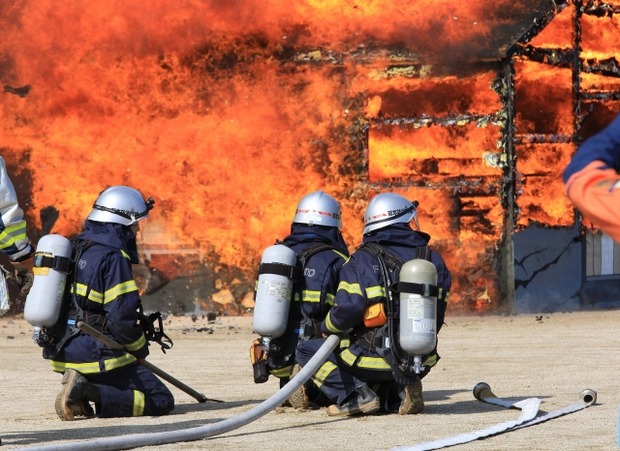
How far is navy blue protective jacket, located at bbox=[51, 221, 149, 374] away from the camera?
8078 millimetres

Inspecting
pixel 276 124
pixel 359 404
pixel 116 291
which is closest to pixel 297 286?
pixel 359 404

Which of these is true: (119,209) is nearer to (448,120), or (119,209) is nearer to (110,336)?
(110,336)

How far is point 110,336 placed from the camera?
26.7ft

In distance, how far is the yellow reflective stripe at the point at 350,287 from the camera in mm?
7797

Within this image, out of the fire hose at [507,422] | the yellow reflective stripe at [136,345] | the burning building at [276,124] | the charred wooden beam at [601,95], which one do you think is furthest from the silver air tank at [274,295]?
the charred wooden beam at [601,95]

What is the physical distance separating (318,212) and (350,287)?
1068 mm

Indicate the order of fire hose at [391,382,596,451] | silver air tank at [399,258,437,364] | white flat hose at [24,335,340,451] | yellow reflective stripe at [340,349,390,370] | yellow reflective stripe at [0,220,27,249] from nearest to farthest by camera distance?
1. white flat hose at [24,335,340,451]
2. fire hose at [391,382,596,451]
3. yellow reflective stripe at [0,220,27,249]
4. silver air tank at [399,258,437,364]
5. yellow reflective stripe at [340,349,390,370]

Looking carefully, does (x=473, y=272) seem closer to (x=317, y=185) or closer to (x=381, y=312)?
(x=317, y=185)

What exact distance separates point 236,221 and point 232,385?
241 inches

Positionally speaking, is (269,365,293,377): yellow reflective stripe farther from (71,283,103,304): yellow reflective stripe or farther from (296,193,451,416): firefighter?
(71,283,103,304): yellow reflective stripe

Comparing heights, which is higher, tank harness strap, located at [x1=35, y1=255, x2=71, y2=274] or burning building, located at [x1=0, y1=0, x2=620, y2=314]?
burning building, located at [x1=0, y1=0, x2=620, y2=314]

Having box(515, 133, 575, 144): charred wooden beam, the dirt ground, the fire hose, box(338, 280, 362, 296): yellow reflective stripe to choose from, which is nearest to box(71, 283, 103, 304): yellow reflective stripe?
the dirt ground

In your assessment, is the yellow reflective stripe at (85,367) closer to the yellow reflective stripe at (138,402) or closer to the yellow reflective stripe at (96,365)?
the yellow reflective stripe at (96,365)

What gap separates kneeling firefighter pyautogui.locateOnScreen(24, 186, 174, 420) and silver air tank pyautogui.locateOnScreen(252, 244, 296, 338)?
76 cm
